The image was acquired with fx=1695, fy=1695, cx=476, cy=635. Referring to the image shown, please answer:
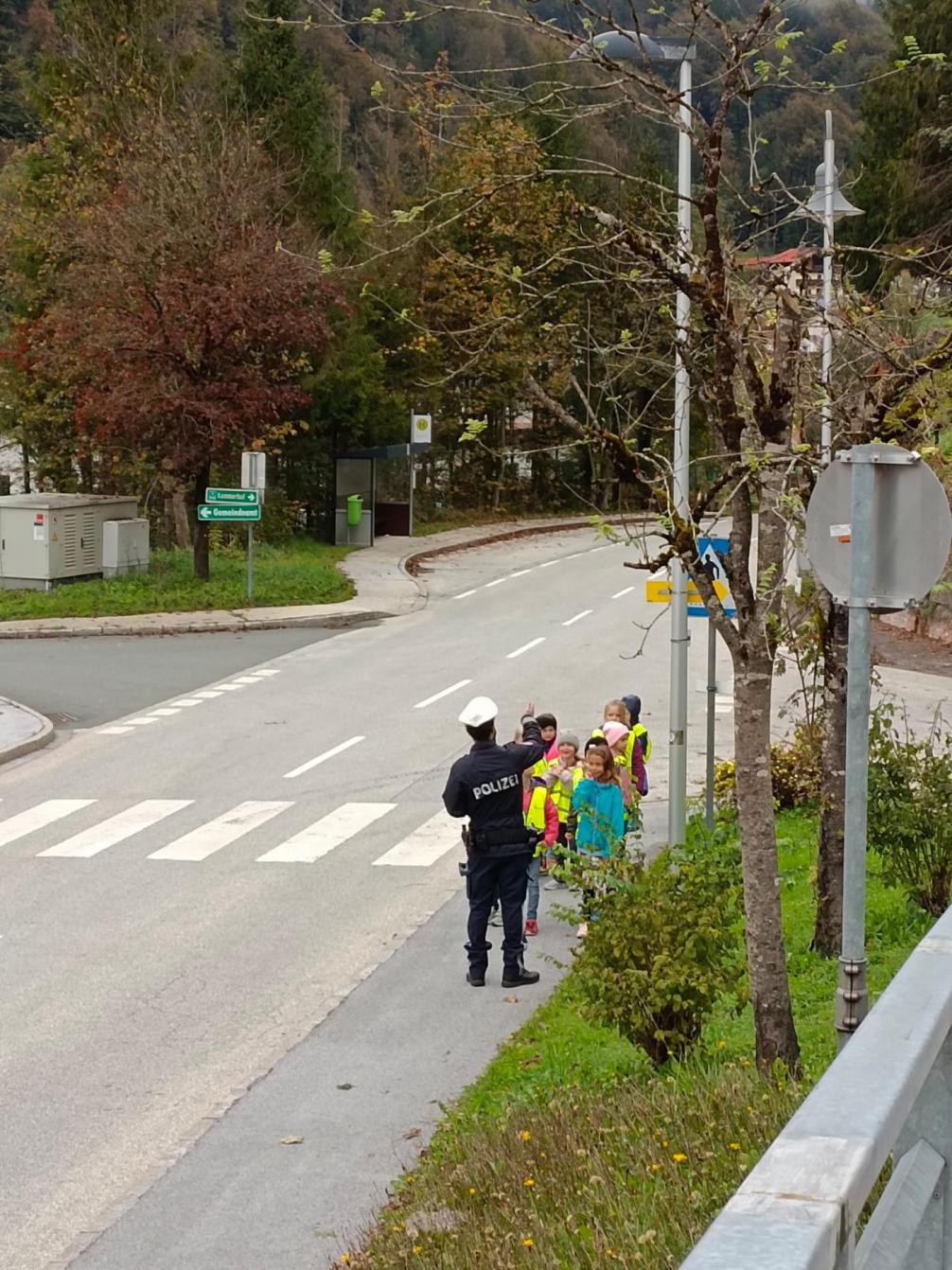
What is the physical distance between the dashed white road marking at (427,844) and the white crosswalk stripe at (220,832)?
1572mm

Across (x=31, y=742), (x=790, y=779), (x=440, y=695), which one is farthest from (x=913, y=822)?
(x=440, y=695)

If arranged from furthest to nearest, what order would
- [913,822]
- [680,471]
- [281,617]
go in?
1. [281,617]
2. [680,471]
3. [913,822]

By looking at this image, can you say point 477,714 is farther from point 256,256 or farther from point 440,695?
point 256,256

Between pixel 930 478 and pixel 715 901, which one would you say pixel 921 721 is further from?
pixel 930 478

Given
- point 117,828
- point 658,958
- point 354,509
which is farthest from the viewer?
point 354,509

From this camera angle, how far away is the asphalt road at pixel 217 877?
900 centimetres

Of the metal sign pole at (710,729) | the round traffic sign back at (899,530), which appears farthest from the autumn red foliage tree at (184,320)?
the round traffic sign back at (899,530)

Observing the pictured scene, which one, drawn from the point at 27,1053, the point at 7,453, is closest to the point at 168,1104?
the point at 27,1053

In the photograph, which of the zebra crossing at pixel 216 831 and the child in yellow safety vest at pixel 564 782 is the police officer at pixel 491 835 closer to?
the child in yellow safety vest at pixel 564 782

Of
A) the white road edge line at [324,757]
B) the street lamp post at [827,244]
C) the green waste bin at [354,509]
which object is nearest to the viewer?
the street lamp post at [827,244]

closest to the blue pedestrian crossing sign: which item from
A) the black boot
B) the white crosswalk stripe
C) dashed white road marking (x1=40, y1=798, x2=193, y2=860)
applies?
the black boot

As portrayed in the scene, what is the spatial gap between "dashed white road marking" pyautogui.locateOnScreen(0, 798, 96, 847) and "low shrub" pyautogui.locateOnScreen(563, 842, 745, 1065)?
339 inches

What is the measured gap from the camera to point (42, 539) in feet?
106

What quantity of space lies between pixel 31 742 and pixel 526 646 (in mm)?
10117
